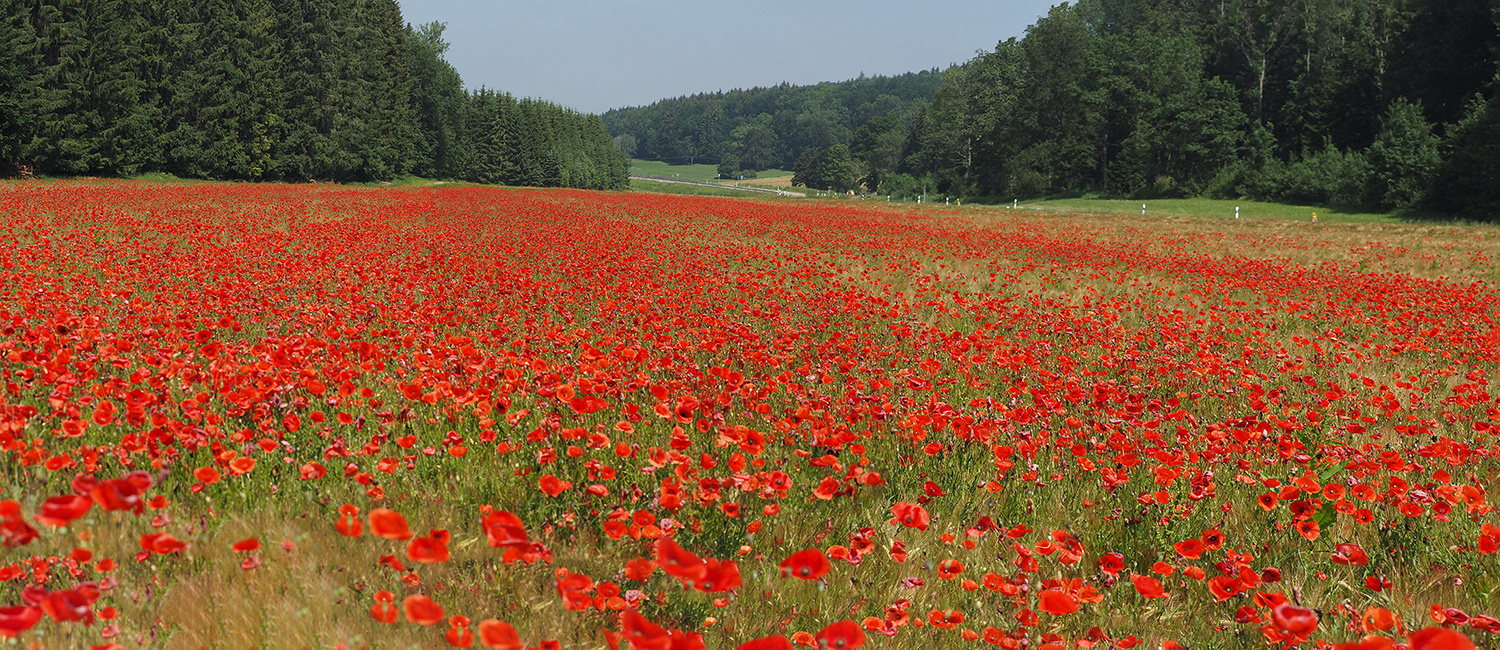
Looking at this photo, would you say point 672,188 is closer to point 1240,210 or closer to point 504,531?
point 1240,210

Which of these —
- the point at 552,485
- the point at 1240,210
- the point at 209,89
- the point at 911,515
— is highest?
the point at 209,89

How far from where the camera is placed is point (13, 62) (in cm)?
3481

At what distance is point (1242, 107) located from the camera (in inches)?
2462

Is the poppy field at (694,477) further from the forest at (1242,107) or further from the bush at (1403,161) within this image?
the forest at (1242,107)

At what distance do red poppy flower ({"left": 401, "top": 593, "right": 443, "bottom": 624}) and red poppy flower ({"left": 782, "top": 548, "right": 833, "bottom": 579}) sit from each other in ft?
2.41

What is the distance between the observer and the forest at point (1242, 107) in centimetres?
3775

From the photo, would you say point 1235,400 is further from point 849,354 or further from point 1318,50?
point 1318,50

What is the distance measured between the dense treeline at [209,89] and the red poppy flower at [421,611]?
158 ft

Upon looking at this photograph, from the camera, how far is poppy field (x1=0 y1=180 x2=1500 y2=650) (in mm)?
2043

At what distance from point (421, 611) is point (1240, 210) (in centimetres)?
4908

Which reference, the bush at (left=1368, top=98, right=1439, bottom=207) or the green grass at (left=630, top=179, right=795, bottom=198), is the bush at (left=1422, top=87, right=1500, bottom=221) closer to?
the bush at (left=1368, top=98, right=1439, bottom=207)

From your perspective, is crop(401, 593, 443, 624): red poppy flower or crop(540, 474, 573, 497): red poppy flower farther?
crop(540, 474, 573, 497): red poppy flower

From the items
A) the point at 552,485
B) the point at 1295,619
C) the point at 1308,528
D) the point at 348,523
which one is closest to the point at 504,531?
the point at 348,523

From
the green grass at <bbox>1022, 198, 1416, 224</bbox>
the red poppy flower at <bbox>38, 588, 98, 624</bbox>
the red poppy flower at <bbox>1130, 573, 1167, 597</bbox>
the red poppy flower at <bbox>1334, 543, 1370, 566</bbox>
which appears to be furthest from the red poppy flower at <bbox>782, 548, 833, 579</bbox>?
the green grass at <bbox>1022, 198, 1416, 224</bbox>
